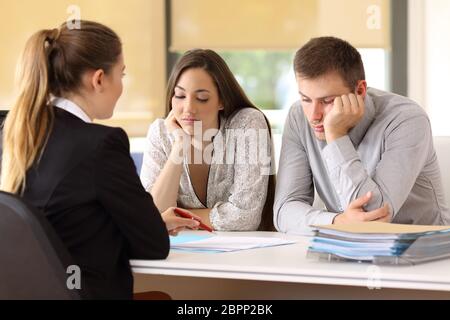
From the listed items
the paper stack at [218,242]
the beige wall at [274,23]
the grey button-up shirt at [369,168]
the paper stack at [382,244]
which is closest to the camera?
the paper stack at [382,244]

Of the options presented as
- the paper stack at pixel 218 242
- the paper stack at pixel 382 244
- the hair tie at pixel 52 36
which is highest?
the hair tie at pixel 52 36

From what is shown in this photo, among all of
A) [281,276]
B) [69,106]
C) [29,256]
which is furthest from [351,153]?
[29,256]

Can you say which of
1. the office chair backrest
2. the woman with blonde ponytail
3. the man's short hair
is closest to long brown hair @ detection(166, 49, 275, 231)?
the man's short hair

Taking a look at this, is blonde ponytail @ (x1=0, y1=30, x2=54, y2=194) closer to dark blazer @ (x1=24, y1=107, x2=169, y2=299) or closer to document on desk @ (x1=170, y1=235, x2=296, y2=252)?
dark blazer @ (x1=24, y1=107, x2=169, y2=299)

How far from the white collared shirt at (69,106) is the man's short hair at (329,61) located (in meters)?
0.78

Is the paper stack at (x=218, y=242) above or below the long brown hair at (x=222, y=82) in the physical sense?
below

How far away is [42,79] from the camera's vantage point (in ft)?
5.78

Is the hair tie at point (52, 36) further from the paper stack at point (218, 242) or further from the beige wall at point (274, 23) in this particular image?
the beige wall at point (274, 23)

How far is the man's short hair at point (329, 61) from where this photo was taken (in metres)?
2.32

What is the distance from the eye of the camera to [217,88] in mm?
2744

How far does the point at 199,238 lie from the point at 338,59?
687 millimetres

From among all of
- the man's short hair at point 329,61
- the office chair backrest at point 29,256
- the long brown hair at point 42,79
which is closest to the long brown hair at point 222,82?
the man's short hair at point 329,61
